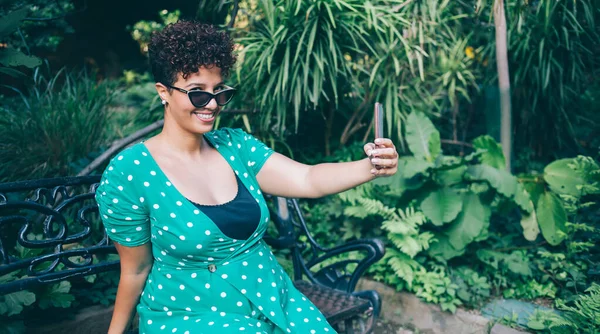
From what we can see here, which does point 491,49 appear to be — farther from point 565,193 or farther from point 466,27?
point 565,193

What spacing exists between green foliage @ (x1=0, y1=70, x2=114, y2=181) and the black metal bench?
339mm

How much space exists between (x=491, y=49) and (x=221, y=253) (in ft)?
12.1

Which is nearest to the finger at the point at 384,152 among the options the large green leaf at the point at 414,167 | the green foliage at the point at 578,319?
the green foliage at the point at 578,319

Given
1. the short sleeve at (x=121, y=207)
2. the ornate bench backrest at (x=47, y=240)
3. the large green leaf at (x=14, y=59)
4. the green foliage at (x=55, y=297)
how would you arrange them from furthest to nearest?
the green foliage at (x=55, y=297)
the large green leaf at (x=14, y=59)
the ornate bench backrest at (x=47, y=240)
the short sleeve at (x=121, y=207)

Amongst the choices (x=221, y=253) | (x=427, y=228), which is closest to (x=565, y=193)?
(x=427, y=228)

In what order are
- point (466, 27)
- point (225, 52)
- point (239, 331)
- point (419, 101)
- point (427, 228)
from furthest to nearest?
point (466, 27), point (419, 101), point (427, 228), point (225, 52), point (239, 331)

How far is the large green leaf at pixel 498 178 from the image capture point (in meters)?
3.29

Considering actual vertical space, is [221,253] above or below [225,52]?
below

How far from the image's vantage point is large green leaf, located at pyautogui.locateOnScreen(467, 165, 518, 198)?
3.29m

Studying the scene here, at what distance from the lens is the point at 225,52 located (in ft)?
6.07

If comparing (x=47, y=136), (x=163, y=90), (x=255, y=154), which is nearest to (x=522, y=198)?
(x=255, y=154)

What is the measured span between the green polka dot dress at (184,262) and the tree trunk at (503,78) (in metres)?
2.61

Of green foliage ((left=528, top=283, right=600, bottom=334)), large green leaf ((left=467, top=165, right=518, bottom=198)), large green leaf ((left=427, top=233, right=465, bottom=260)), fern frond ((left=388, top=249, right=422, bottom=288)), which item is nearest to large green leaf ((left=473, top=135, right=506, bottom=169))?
large green leaf ((left=467, top=165, right=518, bottom=198))

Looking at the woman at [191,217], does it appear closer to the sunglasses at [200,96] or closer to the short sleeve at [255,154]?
the sunglasses at [200,96]
